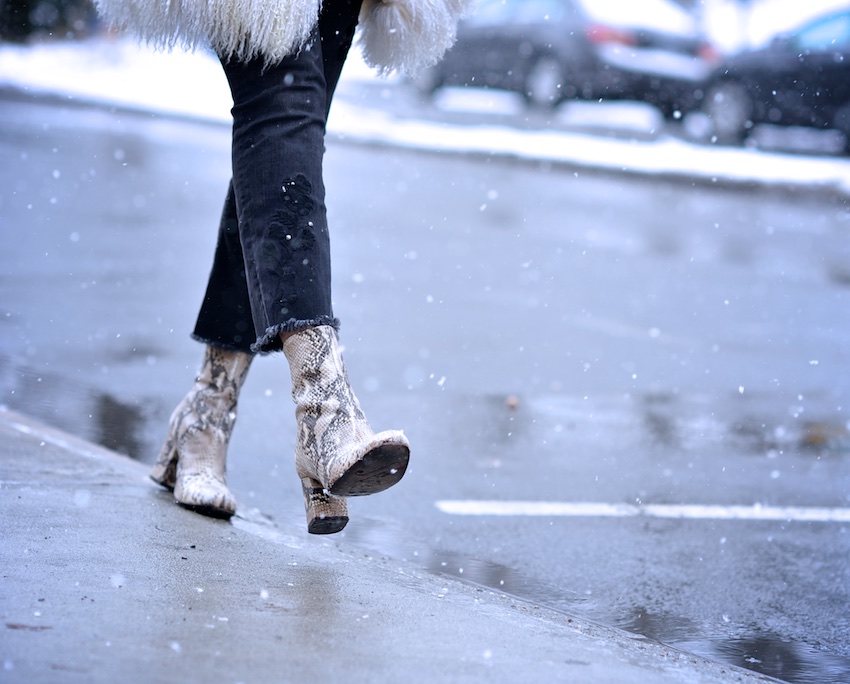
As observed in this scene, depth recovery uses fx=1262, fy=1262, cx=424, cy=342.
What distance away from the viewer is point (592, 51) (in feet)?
55.3

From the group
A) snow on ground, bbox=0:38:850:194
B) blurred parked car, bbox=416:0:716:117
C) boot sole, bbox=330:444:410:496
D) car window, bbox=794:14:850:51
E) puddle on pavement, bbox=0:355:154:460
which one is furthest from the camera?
blurred parked car, bbox=416:0:716:117

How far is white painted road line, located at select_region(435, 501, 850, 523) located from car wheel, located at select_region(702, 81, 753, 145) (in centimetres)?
1318

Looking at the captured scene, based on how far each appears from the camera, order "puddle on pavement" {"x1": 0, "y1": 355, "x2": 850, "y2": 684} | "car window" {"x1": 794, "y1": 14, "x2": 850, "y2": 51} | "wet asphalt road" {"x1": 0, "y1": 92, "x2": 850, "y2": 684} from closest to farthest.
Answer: "puddle on pavement" {"x1": 0, "y1": 355, "x2": 850, "y2": 684} < "wet asphalt road" {"x1": 0, "y1": 92, "x2": 850, "y2": 684} < "car window" {"x1": 794, "y1": 14, "x2": 850, "y2": 51}

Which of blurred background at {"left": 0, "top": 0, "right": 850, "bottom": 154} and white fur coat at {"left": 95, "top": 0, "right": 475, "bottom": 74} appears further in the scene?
blurred background at {"left": 0, "top": 0, "right": 850, "bottom": 154}

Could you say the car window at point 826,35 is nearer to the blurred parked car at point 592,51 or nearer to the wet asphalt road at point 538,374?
the blurred parked car at point 592,51

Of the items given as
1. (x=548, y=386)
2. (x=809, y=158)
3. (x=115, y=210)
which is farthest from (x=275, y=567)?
(x=809, y=158)

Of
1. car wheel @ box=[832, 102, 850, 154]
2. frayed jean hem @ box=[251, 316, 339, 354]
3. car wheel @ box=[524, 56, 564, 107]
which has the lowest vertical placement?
frayed jean hem @ box=[251, 316, 339, 354]

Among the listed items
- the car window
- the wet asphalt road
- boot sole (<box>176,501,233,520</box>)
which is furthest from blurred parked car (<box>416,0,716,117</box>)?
boot sole (<box>176,501,233,520</box>)

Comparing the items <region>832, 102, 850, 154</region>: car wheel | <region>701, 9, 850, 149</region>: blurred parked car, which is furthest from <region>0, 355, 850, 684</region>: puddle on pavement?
<region>701, 9, 850, 149</region>: blurred parked car

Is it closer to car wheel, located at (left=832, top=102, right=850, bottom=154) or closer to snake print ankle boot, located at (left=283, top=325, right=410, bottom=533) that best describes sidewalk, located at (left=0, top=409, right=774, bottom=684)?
snake print ankle boot, located at (left=283, top=325, right=410, bottom=533)

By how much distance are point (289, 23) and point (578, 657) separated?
1322 mm

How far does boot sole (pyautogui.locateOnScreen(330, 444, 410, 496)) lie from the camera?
7.54ft

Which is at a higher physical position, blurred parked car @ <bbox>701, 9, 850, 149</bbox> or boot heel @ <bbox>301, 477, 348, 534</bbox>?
blurred parked car @ <bbox>701, 9, 850, 149</bbox>

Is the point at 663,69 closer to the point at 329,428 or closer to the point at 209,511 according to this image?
the point at 209,511
